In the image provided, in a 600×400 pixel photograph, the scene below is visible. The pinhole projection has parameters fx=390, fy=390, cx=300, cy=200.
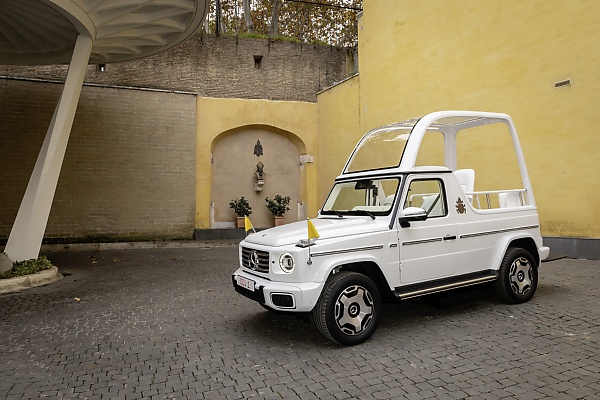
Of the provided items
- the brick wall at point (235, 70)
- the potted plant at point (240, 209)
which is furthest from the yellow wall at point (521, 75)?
the potted plant at point (240, 209)

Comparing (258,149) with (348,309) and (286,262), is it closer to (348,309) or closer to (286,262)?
(286,262)

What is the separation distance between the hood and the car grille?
0.37ft

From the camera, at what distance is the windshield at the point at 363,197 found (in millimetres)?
4820

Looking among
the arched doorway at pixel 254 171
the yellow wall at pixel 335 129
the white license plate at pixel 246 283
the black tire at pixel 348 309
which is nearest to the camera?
the black tire at pixel 348 309

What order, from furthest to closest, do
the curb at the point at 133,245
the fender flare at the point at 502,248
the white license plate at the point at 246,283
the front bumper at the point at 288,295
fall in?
the curb at the point at 133,245 < the fender flare at the point at 502,248 < the white license plate at the point at 246,283 < the front bumper at the point at 288,295

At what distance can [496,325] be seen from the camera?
4.64 meters

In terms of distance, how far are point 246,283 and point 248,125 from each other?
12.9 m

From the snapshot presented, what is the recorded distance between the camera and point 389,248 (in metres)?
4.38

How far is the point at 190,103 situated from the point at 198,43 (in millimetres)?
3338

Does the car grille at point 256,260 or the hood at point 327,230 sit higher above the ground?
the hood at point 327,230

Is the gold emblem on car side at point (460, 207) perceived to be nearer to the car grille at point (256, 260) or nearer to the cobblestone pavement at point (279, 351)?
the cobblestone pavement at point (279, 351)

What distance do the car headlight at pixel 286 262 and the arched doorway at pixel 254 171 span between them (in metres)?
12.4

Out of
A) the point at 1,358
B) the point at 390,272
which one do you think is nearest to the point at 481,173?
the point at 390,272

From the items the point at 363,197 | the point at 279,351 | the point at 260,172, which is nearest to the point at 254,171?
the point at 260,172
